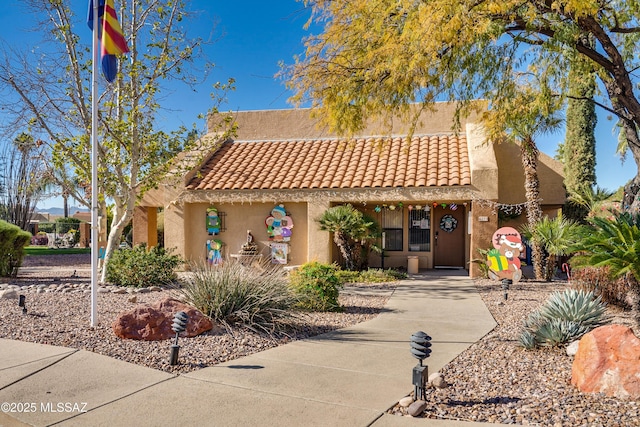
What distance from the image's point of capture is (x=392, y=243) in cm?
1895

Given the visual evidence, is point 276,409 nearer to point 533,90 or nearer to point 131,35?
point 533,90

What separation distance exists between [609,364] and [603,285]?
19.5 feet

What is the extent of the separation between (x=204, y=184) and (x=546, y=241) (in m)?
11.3

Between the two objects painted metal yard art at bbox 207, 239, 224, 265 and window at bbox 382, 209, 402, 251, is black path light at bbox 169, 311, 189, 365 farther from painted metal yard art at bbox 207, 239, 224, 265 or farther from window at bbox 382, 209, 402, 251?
window at bbox 382, 209, 402, 251

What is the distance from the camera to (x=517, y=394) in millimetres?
4980

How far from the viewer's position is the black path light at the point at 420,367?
4.70m

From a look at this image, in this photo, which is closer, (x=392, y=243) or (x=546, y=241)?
(x=546, y=241)

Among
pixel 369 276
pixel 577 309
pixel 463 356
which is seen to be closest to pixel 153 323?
pixel 463 356

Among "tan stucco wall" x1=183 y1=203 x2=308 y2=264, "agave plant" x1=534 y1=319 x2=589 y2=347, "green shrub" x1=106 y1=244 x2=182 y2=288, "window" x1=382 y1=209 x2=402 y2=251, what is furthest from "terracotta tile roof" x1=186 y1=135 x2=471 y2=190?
"agave plant" x1=534 y1=319 x2=589 y2=347

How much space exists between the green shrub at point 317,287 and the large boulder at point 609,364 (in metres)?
5.01

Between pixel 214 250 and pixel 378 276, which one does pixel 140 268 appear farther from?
pixel 378 276

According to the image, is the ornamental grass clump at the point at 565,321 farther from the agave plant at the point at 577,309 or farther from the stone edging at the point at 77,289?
the stone edging at the point at 77,289

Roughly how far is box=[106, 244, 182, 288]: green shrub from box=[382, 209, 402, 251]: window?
333 inches

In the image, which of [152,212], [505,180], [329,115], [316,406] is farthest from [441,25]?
[152,212]
